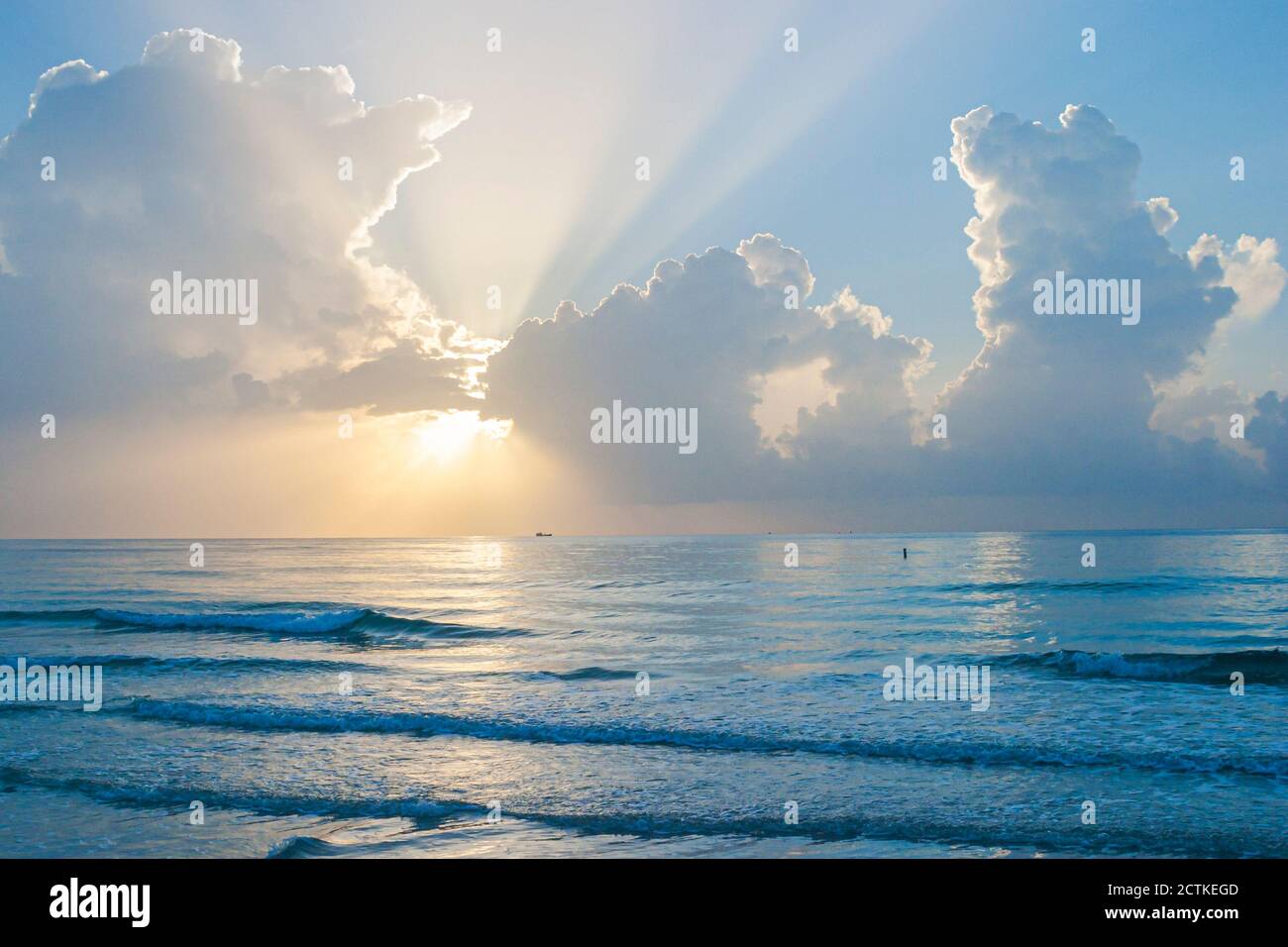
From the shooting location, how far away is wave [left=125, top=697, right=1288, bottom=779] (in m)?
16.0

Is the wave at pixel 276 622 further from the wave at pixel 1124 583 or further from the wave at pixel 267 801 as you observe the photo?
the wave at pixel 1124 583

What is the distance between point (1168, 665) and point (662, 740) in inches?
826

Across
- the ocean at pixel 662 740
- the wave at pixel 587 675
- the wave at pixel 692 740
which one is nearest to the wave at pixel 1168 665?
the ocean at pixel 662 740

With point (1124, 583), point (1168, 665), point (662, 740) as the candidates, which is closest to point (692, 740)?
point (662, 740)

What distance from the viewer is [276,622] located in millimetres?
45000

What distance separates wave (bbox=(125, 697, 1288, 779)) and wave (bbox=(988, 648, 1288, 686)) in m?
11.4

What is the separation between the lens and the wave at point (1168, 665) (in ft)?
87.1

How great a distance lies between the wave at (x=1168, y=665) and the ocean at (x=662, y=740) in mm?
162

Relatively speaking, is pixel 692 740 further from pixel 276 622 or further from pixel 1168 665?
pixel 276 622
